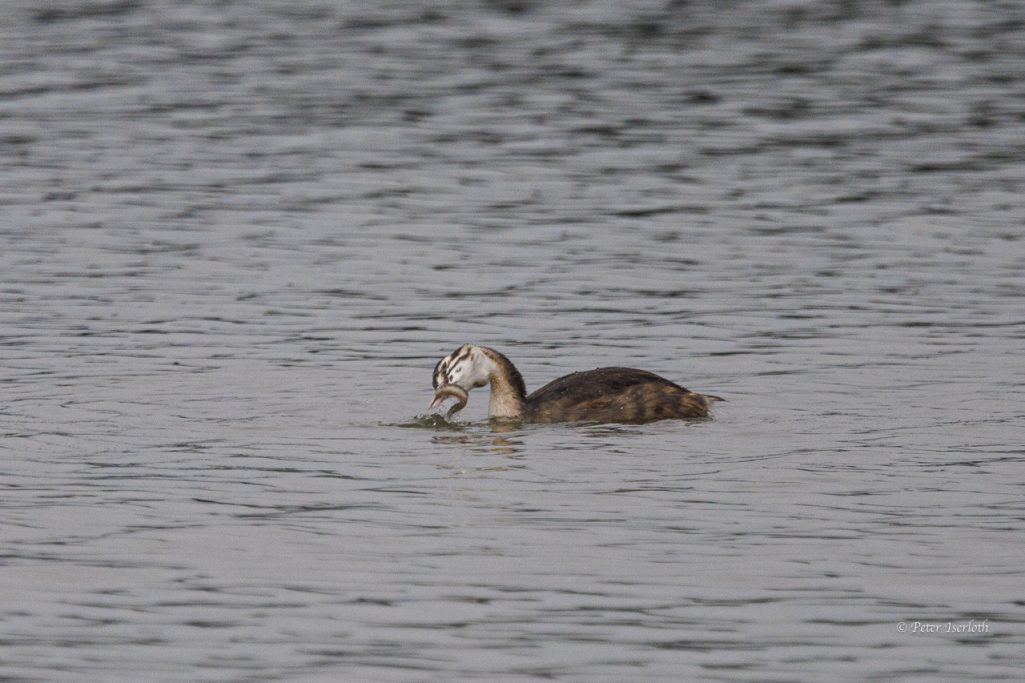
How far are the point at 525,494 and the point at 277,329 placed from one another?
6675mm

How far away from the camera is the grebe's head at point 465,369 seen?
54.1ft

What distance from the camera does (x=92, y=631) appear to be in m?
10.5

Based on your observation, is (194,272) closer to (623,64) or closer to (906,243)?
(906,243)

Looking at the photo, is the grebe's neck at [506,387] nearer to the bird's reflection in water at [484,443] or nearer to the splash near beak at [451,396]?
the splash near beak at [451,396]

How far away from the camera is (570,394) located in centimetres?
1608

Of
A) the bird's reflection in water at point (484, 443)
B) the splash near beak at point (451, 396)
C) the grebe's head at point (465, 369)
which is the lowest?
the bird's reflection in water at point (484, 443)

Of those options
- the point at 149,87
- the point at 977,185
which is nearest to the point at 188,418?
the point at 977,185

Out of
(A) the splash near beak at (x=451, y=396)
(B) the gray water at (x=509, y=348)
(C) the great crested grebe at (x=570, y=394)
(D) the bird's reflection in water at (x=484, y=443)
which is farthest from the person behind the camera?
(A) the splash near beak at (x=451, y=396)

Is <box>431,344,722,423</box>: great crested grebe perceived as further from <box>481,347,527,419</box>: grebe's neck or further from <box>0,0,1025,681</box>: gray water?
<box>0,0,1025,681</box>: gray water

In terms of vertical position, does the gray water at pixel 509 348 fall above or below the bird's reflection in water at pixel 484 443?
above

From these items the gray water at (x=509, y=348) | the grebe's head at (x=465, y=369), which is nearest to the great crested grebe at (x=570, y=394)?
the grebe's head at (x=465, y=369)

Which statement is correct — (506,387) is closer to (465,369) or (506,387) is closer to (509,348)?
(465,369)

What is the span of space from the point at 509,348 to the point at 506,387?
105 inches

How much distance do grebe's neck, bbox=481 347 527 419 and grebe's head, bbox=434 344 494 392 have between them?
0.11 feet
